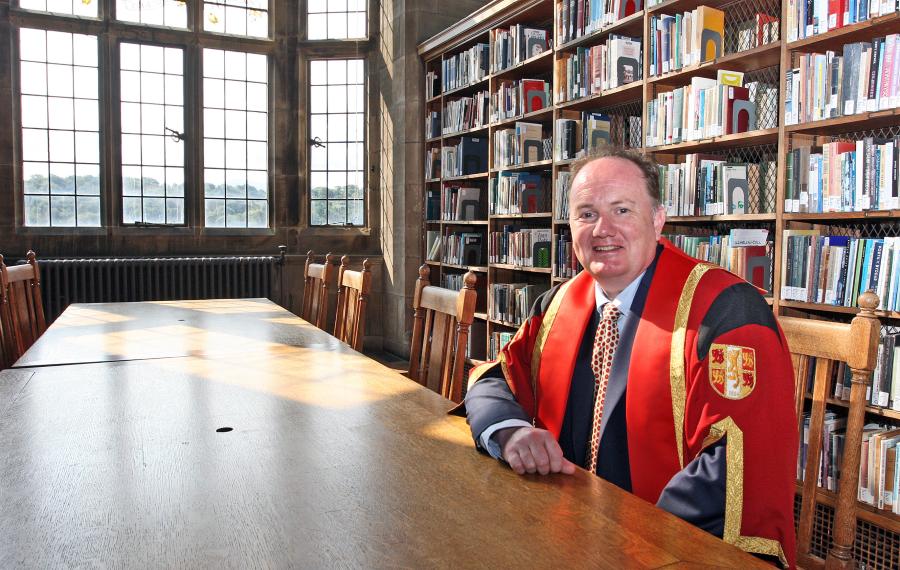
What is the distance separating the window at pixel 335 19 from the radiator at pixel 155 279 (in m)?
2.31

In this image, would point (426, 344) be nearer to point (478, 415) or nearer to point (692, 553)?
point (478, 415)

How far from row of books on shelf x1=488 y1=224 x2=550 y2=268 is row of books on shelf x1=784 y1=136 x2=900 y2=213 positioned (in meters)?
1.94

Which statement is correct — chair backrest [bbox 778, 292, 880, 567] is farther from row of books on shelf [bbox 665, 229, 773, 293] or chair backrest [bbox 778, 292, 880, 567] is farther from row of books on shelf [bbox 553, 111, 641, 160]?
row of books on shelf [bbox 553, 111, 641, 160]

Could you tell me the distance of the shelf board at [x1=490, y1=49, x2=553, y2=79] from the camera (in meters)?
4.67

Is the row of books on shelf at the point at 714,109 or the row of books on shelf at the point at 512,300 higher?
the row of books on shelf at the point at 714,109

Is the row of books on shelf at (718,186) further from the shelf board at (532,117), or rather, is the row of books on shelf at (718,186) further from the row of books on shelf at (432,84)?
the row of books on shelf at (432,84)

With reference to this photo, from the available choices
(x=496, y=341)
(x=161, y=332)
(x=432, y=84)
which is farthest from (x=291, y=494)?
(x=432, y=84)

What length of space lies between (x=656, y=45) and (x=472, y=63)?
Answer: 7.39ft

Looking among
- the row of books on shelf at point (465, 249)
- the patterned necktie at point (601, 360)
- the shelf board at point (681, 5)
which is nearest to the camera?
the patterned necktie at point (601, 360)

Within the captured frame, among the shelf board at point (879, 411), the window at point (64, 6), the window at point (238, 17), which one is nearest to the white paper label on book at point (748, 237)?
the shelf board at point (879, 411)

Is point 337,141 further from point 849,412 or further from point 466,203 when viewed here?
point 849,412

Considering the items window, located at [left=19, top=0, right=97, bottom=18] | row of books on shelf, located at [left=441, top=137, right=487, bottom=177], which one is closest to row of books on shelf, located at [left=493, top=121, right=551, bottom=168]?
row of books on shelf, located at [left=441, top=137, right=487, bottom=177]

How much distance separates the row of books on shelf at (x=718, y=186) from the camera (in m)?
3.25

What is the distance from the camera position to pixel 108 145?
21.4 ft
